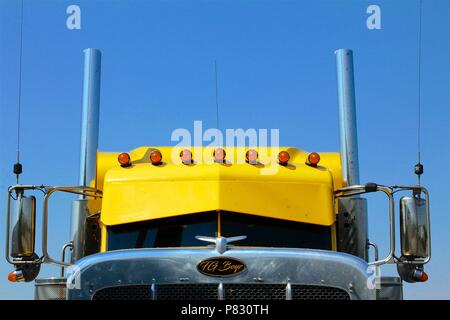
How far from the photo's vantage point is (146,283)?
27.7 ft

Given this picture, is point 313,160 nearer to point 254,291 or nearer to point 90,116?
point 254,291

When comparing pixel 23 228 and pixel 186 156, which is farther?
pixel 186 156

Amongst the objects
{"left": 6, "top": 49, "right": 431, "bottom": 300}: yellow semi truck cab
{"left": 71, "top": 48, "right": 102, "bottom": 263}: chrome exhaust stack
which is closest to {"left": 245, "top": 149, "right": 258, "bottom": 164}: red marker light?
{"left": 6, "top": 49, "right": 431, "bottom": 300}: yellow semi truck cab

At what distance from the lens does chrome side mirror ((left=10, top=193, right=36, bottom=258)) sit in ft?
30.5

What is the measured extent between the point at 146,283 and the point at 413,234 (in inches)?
106

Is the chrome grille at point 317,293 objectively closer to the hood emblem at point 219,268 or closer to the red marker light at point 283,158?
the hood emblem at point 219,268

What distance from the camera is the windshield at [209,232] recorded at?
9516 millimetres

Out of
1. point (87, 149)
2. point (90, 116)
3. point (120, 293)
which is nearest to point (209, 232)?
point (120, 293)

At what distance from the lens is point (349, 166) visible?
11.5 meters

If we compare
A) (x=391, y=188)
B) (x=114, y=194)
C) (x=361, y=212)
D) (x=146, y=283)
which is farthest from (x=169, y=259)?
(x=361, y=212)

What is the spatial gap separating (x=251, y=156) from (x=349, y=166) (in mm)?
1675

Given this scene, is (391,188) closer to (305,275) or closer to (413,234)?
(413,234)

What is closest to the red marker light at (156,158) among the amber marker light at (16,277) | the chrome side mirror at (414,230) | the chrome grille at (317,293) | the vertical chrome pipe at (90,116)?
the vertical chrome pipe at (90,116)

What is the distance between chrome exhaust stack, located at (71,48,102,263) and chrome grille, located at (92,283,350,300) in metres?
2.77
